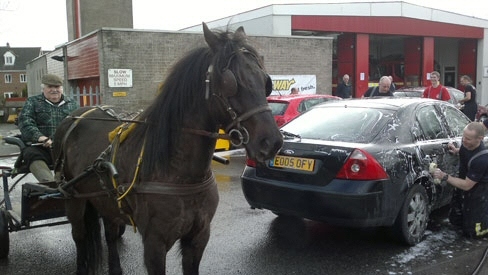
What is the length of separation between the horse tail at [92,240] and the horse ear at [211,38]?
2.20 metres

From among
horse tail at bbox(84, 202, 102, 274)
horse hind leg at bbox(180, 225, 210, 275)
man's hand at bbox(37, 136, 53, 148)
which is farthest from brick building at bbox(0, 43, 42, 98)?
horse hind leg at bbox(180, 225, 210, 275)

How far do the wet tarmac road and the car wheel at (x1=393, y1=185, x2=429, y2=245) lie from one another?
125 millimetres

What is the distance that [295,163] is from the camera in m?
4.89

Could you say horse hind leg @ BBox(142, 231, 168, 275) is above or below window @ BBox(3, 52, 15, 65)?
below

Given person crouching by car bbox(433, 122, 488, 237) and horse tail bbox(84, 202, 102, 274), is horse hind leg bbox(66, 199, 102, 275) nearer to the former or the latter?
horse tail bbox(84, 202, 102, 274)

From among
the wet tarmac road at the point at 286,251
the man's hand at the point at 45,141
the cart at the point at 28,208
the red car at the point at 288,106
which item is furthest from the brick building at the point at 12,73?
the man's hand at the point at 45,141

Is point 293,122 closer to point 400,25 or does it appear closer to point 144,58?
point 144,58

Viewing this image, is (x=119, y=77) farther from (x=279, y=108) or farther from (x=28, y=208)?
(x=28, y=208)

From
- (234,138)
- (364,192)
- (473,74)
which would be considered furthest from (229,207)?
(473,74)

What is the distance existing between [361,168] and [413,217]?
979 mm

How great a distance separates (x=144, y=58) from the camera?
634 inches

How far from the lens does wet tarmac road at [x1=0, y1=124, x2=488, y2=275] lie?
14.5 ft

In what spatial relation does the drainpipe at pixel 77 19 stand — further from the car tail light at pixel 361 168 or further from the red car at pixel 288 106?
the car tail light at pixel 361 168

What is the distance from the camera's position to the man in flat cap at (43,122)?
4602 mm
